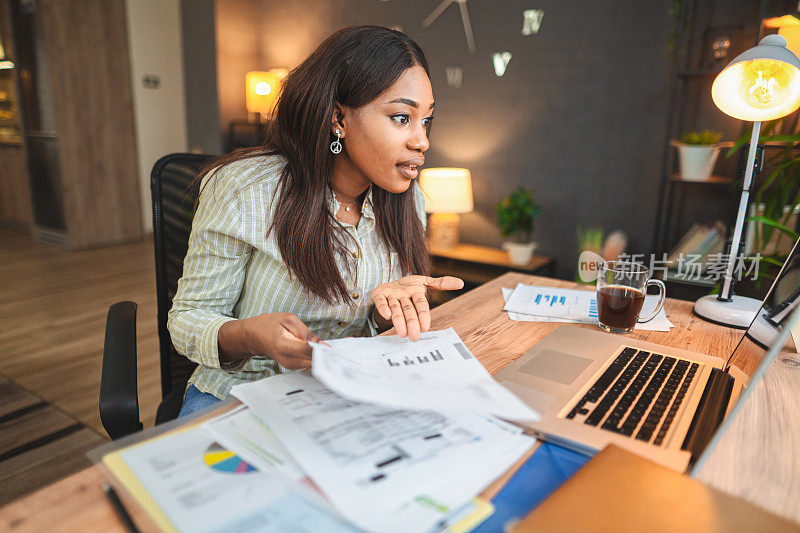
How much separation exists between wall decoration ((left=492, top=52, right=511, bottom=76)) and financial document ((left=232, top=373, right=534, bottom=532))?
2.86 meters

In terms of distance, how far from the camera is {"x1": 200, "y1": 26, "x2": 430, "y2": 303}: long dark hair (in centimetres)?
106

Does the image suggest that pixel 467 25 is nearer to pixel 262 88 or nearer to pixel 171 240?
pixel 262 88

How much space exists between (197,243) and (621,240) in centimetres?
244

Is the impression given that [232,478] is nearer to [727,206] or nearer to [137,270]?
[727,206]

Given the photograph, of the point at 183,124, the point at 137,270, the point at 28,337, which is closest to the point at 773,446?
the point at 28,337

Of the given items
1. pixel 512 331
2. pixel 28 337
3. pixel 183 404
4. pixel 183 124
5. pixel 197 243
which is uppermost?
pixel 183 124

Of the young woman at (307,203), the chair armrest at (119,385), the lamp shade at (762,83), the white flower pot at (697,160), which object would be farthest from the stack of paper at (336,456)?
the white flower pot at (697,160)

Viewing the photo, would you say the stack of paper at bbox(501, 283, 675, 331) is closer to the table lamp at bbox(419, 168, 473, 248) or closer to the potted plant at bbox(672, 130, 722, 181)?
the potted plant at bbox(672, 130, 722, 181)

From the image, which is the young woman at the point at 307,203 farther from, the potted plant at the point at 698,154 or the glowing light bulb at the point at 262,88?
the glowing light bulb at the point at 262,88

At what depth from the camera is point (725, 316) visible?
3.73 feet

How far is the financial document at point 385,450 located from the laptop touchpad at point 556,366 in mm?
188

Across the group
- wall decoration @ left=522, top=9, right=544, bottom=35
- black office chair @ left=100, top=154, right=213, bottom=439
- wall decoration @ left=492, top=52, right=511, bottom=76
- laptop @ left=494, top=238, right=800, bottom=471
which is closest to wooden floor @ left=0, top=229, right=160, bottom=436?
black office chair @ left=100, top=154, right=213, bottom=439

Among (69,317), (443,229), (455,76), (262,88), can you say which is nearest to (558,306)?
(443,229)

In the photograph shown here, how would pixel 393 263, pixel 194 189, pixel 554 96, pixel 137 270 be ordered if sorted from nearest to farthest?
pixel 194 189 → pixel 393 263 → pixel 554 96 → pixel 137 270
